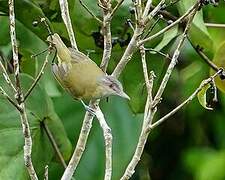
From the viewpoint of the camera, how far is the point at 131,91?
1.64 meters

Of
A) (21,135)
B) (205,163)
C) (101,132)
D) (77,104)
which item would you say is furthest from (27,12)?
(205,163)

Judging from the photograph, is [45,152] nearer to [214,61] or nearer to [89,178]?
[214,61]

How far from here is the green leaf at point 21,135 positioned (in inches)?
61.2

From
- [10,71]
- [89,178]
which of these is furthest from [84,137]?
[89,178]

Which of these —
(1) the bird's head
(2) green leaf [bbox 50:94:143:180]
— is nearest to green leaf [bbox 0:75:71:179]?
(1) the bird's head

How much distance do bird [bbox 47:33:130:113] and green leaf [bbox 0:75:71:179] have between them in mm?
249

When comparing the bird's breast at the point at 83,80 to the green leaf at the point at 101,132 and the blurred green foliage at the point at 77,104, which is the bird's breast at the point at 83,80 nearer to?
the blurred green foliage at the point at 77,104

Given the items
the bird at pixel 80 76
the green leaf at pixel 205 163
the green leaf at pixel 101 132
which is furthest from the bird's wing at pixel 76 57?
the green leaf at pixel 205 163

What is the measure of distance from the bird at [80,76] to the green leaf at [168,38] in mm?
291

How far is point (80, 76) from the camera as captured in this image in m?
1.31

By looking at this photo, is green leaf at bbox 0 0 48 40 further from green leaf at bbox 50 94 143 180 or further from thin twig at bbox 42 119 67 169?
green leaf at bbox 50 94 143 180

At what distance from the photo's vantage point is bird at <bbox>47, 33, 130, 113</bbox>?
1264 mm

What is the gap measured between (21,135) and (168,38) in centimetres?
32

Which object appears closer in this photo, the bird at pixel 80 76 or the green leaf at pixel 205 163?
the bird at pixel 80 76
